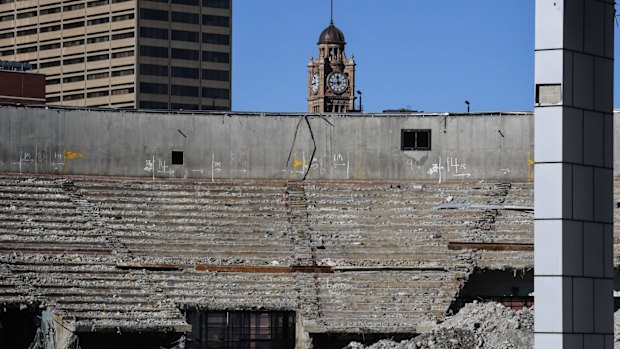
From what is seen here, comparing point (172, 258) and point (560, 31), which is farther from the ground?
point (560, 31)

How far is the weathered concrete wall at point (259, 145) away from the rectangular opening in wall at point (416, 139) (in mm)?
194

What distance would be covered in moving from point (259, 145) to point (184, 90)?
99.0 metres

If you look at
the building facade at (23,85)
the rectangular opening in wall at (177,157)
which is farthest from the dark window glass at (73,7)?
the rectangular opening in wall at (177,157)

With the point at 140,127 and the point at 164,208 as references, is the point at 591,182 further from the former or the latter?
the point at 140,127

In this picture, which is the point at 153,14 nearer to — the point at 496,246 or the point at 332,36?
the point at 332,36

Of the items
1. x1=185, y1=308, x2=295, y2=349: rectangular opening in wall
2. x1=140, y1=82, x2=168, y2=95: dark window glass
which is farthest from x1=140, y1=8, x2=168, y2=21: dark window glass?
x1=185, y1=308, x2=295, y2=349: rectangular opening in wall

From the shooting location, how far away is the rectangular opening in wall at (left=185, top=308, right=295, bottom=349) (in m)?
53.7

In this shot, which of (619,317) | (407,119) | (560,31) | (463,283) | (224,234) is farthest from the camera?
(407,119)

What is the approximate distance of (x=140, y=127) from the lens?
60406 millimetres

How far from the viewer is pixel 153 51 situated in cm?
15725

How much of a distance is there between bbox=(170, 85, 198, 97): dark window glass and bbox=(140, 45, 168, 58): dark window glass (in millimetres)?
3415

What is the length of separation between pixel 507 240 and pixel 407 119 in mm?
8819

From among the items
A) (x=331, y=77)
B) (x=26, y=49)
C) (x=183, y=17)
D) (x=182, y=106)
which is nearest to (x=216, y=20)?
(x=183, y=17)

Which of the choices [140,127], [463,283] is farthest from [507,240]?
[140,127]
